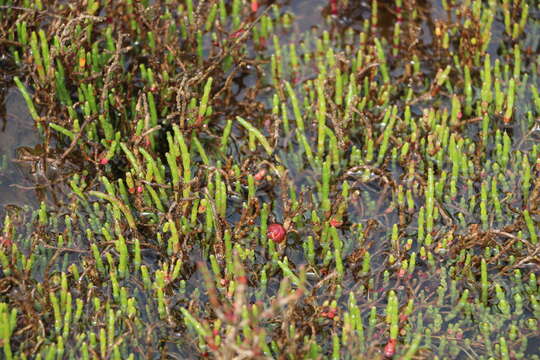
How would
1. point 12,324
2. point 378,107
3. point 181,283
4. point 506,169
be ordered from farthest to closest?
point 378,107
point 506,169
point 181,283
point 12,324

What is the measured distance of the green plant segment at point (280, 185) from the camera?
3746 millimetres

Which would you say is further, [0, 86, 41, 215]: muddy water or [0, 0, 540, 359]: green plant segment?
[0, 86, 41, 215]: muddy water

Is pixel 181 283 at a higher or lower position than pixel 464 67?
lower

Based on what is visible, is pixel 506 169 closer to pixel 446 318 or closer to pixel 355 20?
pixel 446 318

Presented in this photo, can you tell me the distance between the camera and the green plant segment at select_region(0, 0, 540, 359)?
3.75 metres

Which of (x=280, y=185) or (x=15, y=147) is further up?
(x=15, y=147)

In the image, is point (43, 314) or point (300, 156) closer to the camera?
point (43, 314)

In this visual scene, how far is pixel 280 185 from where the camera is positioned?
434 centimetres

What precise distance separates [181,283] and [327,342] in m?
0.78

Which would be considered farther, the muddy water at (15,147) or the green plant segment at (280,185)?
the muddy water at (15,147)

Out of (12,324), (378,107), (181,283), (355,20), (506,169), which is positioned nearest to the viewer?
(12,324)

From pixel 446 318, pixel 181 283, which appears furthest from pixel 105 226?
pixel 446 318

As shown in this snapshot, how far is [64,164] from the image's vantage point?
14.7ft

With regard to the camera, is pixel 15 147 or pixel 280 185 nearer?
pixel 280 185
